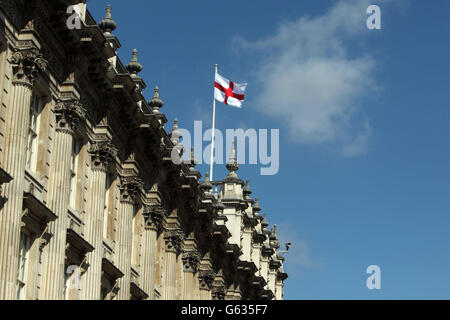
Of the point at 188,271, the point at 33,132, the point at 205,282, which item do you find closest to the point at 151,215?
the point at 188,271

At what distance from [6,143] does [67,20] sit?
21.5 ft

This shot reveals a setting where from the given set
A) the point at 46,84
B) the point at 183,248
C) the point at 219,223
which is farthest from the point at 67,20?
the point at 219,223

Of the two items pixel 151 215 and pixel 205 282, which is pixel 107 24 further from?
pixel 205 282

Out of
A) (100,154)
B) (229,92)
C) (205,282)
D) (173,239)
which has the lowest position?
(205,282)

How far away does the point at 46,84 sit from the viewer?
40781mm

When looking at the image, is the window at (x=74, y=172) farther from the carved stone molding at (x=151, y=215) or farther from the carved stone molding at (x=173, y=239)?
the carved stone molding at (x=173, y=239)

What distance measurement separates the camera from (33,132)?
4006 cm

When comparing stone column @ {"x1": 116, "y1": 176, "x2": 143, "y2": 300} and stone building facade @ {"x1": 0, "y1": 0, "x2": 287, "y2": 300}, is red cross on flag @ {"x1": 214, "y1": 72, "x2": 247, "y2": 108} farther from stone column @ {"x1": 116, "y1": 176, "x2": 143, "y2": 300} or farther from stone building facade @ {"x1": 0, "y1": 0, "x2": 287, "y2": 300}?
stone column @ {"x1": 116, "y1": 176, "x2": 143, "y2": 300}

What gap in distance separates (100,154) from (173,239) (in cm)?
1237

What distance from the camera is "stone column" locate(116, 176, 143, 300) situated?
48.1 meters

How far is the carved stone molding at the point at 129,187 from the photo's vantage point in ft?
163

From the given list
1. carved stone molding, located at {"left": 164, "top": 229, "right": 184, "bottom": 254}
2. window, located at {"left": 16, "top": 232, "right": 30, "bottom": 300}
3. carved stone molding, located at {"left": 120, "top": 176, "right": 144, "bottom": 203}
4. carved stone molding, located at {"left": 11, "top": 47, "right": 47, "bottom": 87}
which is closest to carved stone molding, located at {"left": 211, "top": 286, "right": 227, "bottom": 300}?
carved stone molding, located at {"left": 164, "top": 229, "right": 184, "bottom": 254}

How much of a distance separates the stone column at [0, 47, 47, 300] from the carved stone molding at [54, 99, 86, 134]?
8.73 feet
